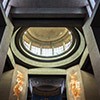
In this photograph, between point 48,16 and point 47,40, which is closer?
point 48,16

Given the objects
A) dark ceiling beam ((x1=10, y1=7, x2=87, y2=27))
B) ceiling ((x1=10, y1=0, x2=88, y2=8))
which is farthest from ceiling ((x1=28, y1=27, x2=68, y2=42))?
ceiling ((x1=10, y1=0, x2=88, y2=8))

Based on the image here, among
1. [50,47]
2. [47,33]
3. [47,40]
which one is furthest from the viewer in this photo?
[47,40]

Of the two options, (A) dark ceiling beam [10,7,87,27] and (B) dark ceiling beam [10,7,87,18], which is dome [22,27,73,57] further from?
(B) dark ceiling beam [10,7,87,18]

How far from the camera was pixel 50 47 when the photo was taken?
12445mm

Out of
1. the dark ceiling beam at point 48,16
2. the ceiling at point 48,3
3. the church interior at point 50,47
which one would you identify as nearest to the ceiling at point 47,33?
the church interior at point 50,47

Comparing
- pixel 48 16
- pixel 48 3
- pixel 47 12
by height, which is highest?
pixel 48 3

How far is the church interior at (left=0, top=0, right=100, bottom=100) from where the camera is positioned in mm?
6261

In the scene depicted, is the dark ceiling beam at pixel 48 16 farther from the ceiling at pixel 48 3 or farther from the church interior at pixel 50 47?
the ceiling at pixel 48 3

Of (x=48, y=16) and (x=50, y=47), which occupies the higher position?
(x=50, y=47)

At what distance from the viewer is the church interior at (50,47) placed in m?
6.26

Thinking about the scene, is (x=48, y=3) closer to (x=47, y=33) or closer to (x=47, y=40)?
(x=47, y=33)

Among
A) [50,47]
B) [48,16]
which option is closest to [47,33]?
[50,47]

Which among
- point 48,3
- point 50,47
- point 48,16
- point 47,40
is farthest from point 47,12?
point 47,40

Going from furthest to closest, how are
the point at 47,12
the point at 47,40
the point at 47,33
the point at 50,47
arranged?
1. the point at 47,40
2. the point at 47,33
3. the point at 50,47
4. the point at 47,12
